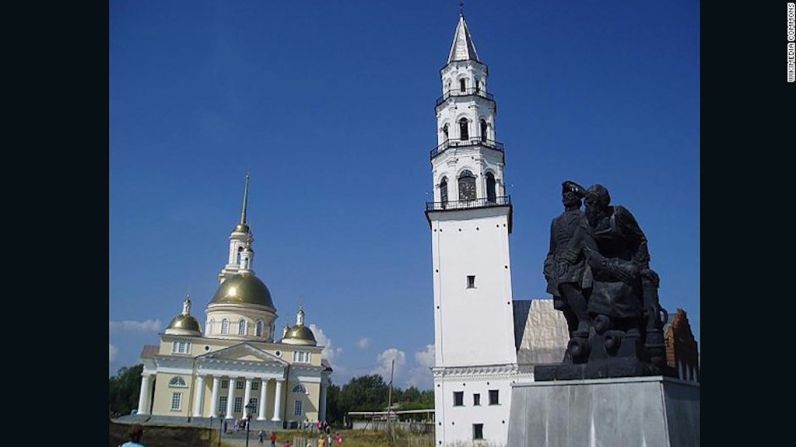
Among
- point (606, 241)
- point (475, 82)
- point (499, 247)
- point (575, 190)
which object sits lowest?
point (606, 241)

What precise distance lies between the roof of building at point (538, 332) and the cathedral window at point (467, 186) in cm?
667

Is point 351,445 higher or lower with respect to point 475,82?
lower

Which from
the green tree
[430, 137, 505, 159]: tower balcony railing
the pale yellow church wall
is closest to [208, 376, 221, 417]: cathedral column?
the pale yellow church wall

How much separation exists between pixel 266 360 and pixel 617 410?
47.5 meters

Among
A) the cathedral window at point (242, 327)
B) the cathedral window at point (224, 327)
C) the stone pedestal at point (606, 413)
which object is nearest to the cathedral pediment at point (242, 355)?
the cathedral window at point (242, 327)

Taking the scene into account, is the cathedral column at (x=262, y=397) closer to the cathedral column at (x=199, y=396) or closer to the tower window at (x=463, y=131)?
the cathedral column at (x=199, y=396)

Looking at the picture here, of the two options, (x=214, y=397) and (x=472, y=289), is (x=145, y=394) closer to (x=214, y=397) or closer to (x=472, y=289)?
(x=214, y=397)

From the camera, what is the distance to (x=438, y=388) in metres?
30.9

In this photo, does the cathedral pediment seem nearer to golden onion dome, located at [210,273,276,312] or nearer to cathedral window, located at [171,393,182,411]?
cathedral window, located at [171,393,182,411]

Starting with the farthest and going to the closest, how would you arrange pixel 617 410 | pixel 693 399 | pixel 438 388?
1. pixel 438 388
2. pixel 693 399
3. pixel 617 410

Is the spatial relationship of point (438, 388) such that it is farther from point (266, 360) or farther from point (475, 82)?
point (266, 360)

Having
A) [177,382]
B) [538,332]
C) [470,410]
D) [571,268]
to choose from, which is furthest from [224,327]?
[571,268]

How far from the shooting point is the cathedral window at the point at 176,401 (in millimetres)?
48594

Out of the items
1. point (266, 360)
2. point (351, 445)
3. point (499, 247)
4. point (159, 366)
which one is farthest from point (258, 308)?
point (499, 247)
